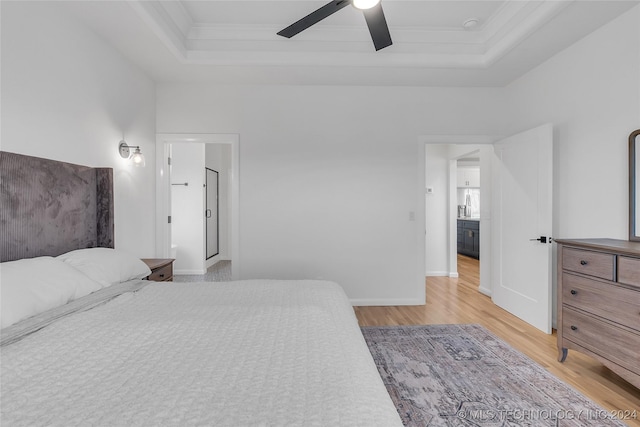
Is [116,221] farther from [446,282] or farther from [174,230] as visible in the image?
[446,282]

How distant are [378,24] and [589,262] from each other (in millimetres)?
2135

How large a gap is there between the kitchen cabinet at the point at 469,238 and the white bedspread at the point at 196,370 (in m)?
5.88

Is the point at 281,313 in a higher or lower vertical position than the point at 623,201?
lower

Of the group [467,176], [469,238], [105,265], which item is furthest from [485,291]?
[467,176]

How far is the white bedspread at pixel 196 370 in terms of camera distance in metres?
0.69

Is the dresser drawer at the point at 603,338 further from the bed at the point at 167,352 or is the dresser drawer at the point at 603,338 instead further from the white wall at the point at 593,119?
the bed at the point at 167,352

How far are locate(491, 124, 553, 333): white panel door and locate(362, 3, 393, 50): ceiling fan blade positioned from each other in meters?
1.74

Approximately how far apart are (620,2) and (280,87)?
9.43 ft

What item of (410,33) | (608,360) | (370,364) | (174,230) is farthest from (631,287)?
(174,230)

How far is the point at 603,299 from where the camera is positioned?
72.4 inches

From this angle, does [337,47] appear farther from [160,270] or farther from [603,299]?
[603,299]

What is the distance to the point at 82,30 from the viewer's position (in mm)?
2176

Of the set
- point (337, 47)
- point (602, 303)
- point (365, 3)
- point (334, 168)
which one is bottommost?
point (602, 303)

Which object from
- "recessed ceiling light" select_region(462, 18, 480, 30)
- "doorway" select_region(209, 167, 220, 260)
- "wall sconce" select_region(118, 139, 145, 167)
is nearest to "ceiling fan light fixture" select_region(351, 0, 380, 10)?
"recessed ceiling light" select_region(462, 18, 480, 30)
